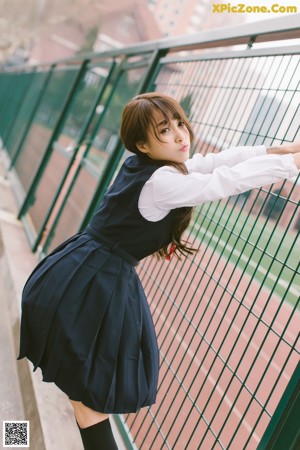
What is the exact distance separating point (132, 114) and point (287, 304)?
13.8 ft

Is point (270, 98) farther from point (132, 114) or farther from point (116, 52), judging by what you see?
point (116, 52)

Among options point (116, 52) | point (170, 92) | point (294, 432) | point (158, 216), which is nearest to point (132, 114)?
point (158, 216)

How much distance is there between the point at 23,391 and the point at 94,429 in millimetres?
1104

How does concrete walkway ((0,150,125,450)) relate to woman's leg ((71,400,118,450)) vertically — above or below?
below

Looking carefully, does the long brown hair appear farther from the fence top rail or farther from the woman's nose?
the fence top rail

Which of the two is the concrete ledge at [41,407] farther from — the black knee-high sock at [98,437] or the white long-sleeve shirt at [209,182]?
the white long-sleeve shirt at [209,182]

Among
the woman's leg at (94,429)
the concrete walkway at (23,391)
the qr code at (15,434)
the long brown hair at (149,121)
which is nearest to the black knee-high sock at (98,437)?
the woman's leg at (94,429)

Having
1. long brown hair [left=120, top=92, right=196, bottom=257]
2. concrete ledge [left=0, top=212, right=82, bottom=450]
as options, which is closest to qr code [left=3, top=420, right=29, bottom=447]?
concrete ledge [left=0, top=212, right=82, bottom=450]

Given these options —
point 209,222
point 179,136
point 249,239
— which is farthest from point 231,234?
point 249,239

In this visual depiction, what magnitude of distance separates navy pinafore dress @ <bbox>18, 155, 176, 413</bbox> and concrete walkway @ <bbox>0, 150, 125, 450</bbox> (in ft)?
2.01

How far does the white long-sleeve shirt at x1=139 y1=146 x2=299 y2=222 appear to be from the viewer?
1.61 m

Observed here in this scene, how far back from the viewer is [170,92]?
3.33 meters

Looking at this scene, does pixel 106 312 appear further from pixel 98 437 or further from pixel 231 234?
pixel 231 234

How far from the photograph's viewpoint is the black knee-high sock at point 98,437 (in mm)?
1900
